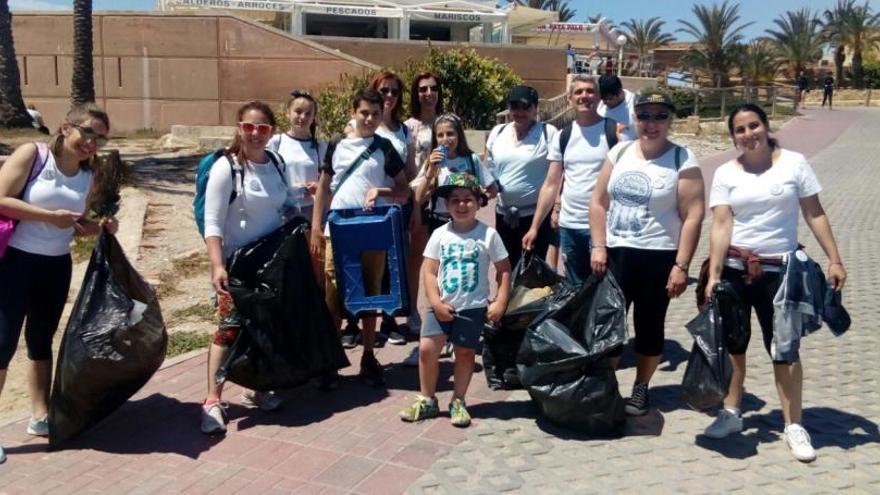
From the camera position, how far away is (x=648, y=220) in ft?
14.7

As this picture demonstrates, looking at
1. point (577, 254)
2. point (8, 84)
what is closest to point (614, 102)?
point (577, 254)

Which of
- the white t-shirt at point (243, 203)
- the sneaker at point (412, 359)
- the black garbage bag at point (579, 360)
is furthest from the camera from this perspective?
the sneaker at point (412, 359)

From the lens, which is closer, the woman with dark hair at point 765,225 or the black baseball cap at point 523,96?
the woman with dark hair at point 765,225

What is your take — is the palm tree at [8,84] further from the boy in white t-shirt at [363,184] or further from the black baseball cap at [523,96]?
the black baseball cap at [523,96]

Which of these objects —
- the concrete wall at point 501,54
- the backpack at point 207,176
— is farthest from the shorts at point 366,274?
the concrete wall at point 501,54

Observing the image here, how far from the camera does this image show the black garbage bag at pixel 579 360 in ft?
14.4

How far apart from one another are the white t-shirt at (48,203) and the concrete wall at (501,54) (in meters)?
17.4

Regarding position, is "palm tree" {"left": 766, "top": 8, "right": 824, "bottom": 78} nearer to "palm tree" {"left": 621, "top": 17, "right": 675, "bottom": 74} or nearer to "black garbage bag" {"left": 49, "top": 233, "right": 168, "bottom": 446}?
"palm tree" {"left": 621, "top": 17, "right": 675, "bottom": 74}

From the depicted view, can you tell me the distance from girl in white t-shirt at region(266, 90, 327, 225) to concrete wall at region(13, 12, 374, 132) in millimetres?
14187

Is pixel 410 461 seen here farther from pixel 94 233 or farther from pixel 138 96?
pixel 138 96

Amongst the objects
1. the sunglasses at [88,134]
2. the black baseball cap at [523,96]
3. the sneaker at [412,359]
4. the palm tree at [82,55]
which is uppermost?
the palm tree at [82,55]

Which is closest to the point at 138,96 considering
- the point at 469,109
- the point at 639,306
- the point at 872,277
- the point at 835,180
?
the point at 469,109

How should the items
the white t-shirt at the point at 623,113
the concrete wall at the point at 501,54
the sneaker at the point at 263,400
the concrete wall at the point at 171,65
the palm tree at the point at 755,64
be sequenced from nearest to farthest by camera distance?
the sneaker at the point at 263,400
the white t-shirt at the point at 623,113
the concrete wall at the point at 171,65
the concrete wall at the point at 501,54
the palm tree at the point at 755,64

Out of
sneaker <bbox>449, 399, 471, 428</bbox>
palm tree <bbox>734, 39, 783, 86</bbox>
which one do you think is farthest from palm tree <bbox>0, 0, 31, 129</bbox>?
palm tree <bbox>734, 39, 783, 86</bbox>
